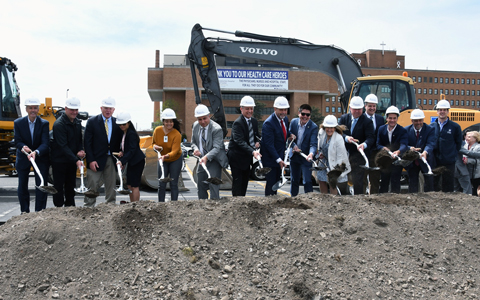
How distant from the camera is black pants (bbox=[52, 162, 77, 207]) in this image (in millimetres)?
5824

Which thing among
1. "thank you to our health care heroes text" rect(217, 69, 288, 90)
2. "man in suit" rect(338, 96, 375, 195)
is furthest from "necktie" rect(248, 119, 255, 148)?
"thank you to our health care heroes text" rect(217, 69, 288, 90)

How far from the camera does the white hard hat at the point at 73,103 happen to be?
18.8ft

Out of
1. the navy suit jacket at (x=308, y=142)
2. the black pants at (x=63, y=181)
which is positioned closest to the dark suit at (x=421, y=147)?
the navy suit jacket at (x=308, y=142)

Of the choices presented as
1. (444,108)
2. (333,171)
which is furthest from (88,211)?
(444,108)

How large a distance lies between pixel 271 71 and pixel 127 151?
198 feet

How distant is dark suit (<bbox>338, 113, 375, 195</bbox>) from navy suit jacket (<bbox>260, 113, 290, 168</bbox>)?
1.10 metres

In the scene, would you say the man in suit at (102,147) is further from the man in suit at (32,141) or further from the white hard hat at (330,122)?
the white hard hat at (330,122)

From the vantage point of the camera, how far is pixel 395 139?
21.6 feet

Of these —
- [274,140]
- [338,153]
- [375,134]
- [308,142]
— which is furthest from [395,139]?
[274,140]

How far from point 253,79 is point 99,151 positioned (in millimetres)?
60163

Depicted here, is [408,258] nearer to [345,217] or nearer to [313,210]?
[345,217]

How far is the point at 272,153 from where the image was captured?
612 centimetres

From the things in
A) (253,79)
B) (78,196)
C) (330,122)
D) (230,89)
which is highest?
(253,79)

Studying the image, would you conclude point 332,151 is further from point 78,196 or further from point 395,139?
point 78,196
